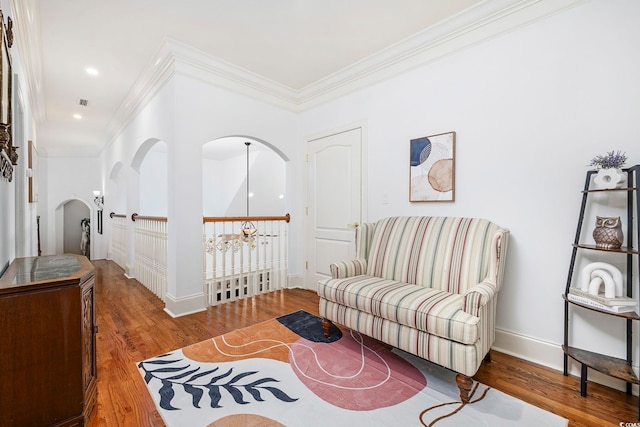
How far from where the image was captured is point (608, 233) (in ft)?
5.77

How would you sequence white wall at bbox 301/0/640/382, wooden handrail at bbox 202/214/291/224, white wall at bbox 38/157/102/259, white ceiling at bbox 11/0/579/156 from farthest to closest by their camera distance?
white wall at bbox 38/157/102/259
wooden handrail at bbox 202/214/291/224
white ceiling at bbox 11/0/579/156
white wall at bbox 301/0/640/382

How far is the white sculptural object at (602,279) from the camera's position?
1728 millimetres

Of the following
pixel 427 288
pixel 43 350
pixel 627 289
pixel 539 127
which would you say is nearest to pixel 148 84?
pixel 43 350

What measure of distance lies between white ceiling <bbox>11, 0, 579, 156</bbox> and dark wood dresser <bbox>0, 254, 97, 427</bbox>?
7.04 ft

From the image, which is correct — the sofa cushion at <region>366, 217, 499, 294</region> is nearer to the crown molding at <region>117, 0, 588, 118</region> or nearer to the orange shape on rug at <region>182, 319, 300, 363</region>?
the orange shape on rug at <region>182, 319, 300, 363</region>

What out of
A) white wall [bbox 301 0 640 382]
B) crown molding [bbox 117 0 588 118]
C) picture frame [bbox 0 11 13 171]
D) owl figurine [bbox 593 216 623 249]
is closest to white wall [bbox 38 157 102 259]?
crown molding [bbox 117 0 588 118]

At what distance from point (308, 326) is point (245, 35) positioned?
2.96m

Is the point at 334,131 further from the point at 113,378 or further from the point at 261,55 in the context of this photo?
the point at 113,378

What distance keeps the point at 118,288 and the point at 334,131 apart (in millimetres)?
3898

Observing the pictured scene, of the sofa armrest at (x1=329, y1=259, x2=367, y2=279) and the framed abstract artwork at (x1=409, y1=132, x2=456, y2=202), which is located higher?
the framed abstract artwork at (x1=409, y1=132, x2=456, y2=202)

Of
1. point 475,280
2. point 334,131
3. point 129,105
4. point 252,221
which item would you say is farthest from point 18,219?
point 475,280

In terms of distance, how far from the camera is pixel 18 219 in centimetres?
255

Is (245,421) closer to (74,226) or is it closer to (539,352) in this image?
(539,352)

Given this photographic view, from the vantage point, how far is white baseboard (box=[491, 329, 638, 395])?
6.13 feet
